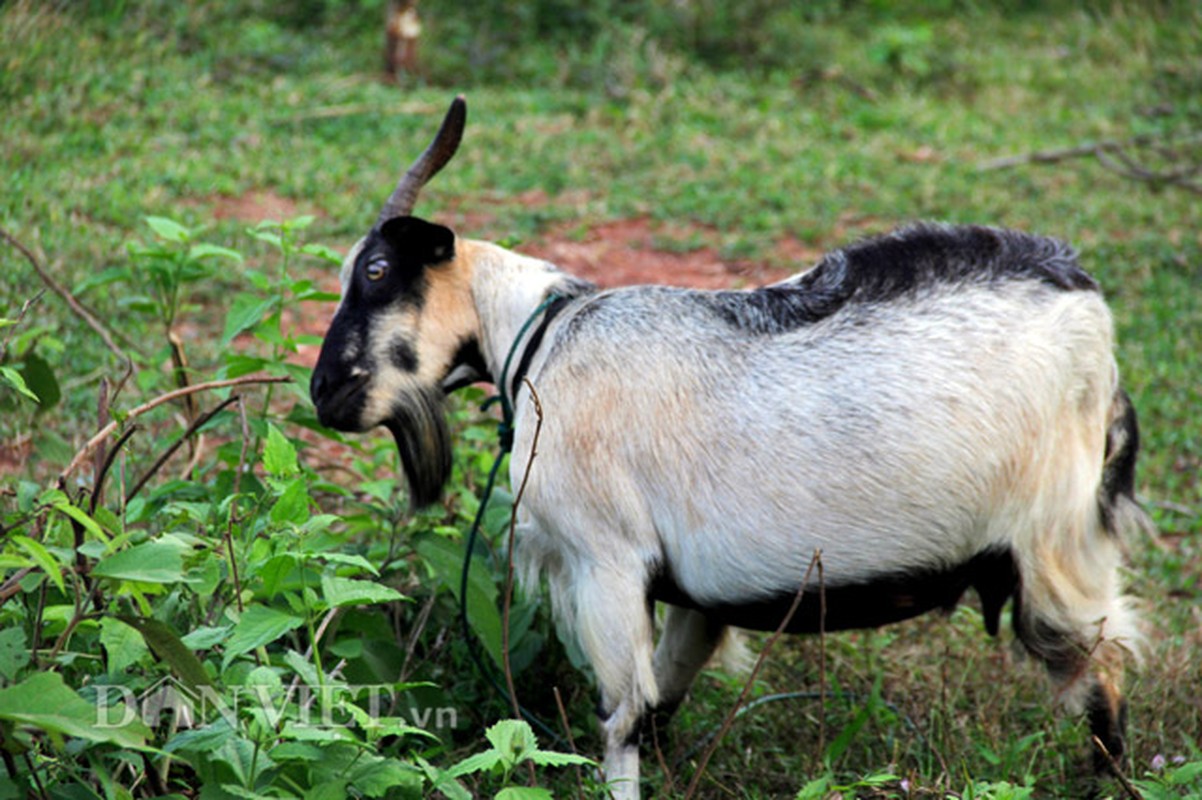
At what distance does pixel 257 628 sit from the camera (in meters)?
2.50

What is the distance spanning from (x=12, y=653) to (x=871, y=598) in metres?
1.83

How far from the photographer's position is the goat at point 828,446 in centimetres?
312

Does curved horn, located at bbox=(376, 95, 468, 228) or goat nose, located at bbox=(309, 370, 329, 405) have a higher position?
curved horn, located at bbox=(376, 95, 468, 228)

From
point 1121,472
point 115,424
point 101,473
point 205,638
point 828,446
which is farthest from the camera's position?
point 1121,472

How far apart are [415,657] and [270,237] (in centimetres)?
118

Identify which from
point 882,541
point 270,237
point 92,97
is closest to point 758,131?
point 92,97

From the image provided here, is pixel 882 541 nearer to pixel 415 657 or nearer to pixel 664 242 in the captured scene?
pixel 415 657

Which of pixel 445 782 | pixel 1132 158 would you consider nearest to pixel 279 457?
pixel 445 782

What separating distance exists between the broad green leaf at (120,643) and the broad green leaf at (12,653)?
129mm

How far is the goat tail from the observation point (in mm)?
3389

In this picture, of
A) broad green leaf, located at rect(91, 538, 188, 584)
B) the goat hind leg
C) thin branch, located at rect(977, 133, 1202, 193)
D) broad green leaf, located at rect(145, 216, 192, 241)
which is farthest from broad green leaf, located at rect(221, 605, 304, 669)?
thin branch, located at rect(977, 133, 1202, 193)

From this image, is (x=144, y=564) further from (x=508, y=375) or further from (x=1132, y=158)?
(x=1132, y=158)

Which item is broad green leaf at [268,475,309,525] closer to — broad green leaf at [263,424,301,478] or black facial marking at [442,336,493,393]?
broad green leaf at [263,424,301,478]

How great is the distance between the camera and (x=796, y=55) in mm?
9180
